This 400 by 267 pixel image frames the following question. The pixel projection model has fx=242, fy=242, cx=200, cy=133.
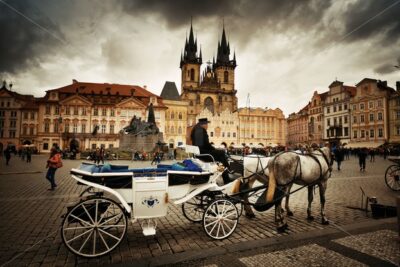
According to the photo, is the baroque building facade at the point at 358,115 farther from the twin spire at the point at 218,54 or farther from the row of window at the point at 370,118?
the twin spire at the point at 218,54

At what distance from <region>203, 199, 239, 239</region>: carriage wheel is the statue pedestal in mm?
23749

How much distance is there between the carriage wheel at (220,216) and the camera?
13.6 ft

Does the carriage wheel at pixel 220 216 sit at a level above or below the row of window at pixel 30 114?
below

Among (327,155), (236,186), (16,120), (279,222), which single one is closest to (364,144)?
(327,155)

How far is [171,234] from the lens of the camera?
443 centimetres

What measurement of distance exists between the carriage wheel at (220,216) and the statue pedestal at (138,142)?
23749mm

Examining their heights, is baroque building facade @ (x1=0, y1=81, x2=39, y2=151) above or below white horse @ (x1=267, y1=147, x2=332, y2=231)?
above

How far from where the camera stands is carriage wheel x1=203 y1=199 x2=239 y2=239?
13.6ft

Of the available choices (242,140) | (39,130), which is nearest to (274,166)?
(39,130)

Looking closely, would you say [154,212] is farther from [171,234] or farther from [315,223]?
[315,223]

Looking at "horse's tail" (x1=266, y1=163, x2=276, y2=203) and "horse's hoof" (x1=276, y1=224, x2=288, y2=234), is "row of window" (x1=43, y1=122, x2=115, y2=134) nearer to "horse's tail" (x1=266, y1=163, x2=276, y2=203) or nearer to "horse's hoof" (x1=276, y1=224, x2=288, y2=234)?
"horse's tail" (x1=266, y1=163, x2=276, y2=203)

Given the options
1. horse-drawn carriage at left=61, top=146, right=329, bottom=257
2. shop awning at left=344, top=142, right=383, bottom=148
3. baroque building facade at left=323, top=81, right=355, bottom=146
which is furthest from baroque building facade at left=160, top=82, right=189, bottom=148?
horse-drawn carriage at left=61, top=146, right=329, bottom=257

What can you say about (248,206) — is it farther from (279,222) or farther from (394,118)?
(394,118)

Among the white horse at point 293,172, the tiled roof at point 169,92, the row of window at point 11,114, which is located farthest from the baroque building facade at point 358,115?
the row of window at point 11,114
